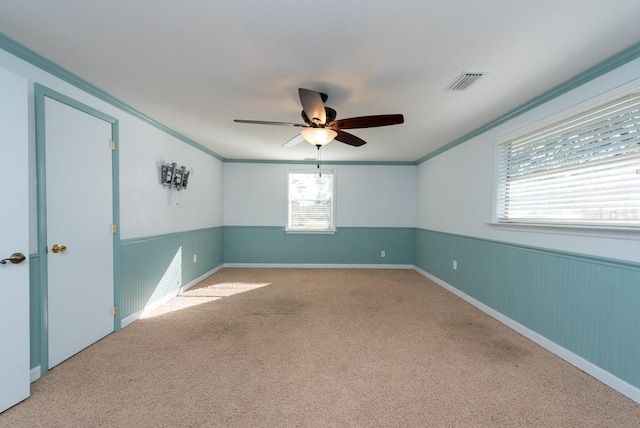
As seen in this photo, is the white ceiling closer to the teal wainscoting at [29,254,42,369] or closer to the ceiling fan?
the ceiling fan

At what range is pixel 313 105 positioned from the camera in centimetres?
222

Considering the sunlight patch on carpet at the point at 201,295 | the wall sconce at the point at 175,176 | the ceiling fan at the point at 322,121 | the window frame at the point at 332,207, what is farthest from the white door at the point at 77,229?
the window frame at the point at 332,207

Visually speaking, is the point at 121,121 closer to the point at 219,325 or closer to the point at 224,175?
the point at 219,325

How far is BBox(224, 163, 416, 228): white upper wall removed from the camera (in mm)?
5816

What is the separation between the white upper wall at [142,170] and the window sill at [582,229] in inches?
163

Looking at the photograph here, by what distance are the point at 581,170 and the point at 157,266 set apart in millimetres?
4511

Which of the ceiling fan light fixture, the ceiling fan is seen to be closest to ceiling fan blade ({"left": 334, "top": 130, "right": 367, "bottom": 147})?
the ceiling fan

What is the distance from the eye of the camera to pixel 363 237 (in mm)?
5879

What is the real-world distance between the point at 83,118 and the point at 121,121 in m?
0.49

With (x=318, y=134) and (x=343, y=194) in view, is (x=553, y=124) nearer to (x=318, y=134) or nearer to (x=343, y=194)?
(x=318, y=134)

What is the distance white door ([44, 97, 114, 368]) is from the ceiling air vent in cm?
322

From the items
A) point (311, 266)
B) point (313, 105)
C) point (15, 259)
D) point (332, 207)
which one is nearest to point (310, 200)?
point (332, 207)

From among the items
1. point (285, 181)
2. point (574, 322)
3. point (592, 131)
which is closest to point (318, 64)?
point (592, 131)

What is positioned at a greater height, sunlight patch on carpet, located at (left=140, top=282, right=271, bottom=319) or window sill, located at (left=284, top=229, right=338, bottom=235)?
window sill, located at (left=284, top=229, right=338, bottom=235)
